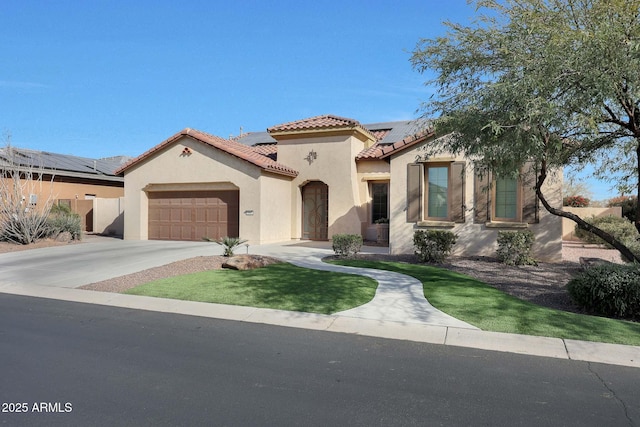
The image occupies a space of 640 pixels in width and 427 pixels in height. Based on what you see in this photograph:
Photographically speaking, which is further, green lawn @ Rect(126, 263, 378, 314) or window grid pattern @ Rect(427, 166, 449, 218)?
window grid pattern @ Rect(427, 166, 449, 218)

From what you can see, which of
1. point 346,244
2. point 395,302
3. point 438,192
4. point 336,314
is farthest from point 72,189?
point 395,302

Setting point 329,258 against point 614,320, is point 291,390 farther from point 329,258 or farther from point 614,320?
point 329,258

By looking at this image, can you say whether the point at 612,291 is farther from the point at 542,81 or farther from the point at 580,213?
the point at 580,213

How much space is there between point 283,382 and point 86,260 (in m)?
11.3

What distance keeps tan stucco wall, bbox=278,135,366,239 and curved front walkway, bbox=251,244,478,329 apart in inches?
246

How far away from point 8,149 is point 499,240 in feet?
64.0

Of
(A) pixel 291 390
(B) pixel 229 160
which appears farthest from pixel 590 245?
(A) pixel 291 390

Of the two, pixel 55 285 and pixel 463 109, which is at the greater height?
pixel 463 109


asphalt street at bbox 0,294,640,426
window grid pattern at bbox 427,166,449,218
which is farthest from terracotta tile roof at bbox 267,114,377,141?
asphalt street at bbox 0,294,640,426

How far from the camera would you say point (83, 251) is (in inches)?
624

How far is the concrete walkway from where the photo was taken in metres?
5.82

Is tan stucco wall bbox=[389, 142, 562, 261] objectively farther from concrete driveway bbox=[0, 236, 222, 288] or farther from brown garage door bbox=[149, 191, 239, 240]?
brown garage door bbox=[149, 191, 239, 240]

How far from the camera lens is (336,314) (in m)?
7.48

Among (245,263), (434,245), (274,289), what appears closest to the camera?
(274,289)
